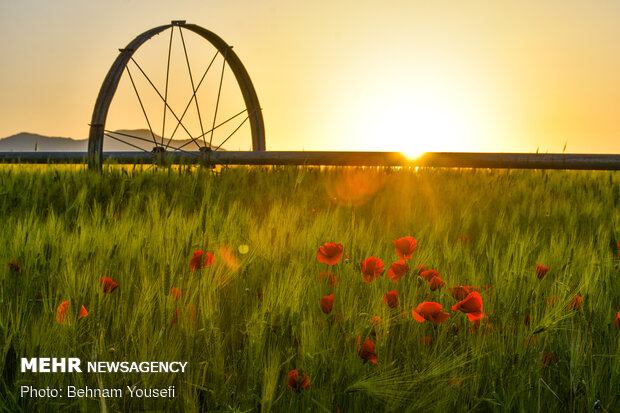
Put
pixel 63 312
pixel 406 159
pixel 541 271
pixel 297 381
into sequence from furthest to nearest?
pixel 406 159
pixel 541 271
pixel 63 312
pixel 297 381

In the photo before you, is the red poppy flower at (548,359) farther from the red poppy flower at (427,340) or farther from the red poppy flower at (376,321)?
the red poppy flower at (376,321)

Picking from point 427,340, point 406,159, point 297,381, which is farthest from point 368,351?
point 406,159

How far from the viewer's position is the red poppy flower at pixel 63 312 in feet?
3.91

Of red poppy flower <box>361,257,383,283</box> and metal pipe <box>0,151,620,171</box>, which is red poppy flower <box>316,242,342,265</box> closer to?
red poppy flower <box>361,257,383,283</box>

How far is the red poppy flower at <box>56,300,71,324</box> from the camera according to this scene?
1192 millimetres

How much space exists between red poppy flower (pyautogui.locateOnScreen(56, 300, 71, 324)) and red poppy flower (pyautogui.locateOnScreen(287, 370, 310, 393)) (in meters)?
0.54

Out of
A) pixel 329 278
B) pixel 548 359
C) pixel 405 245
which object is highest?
pixel 405 245

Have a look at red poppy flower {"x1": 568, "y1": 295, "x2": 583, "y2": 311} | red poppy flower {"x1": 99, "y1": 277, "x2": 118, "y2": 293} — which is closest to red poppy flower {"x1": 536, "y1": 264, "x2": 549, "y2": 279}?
red poppy flower {"x1": 568, "y1": 295, "x2": 583, "y2": 311}

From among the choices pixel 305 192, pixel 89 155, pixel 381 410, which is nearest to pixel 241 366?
pixel 381 410

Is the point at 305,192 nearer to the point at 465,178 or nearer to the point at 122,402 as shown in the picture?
the point at 465,178

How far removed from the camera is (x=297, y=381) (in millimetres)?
1058

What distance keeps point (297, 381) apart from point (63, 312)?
578 mm

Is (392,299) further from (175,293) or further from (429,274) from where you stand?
(175,293)

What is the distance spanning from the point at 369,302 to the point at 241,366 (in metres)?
0.45
